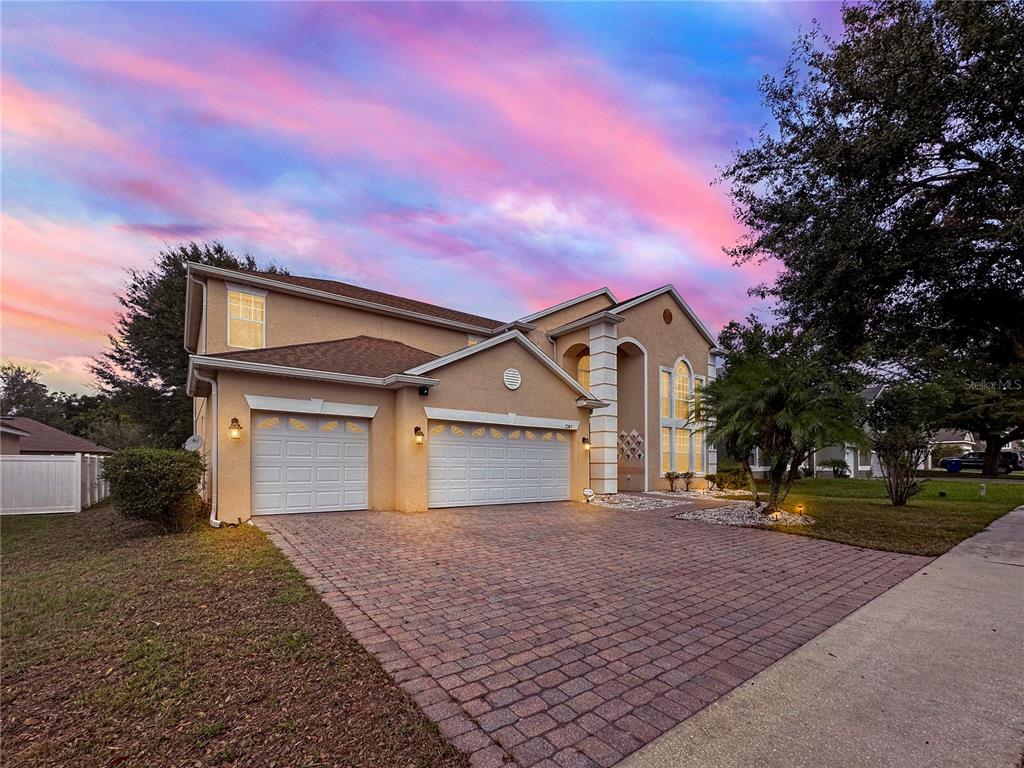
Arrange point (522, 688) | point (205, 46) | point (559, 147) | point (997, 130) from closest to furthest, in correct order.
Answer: point (522, 688) < point (997, 130) < point (205, 46) < point (559, 147)

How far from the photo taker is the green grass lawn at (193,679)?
2.64m

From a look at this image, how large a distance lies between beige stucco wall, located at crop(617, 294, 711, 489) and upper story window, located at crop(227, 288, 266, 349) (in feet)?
36.5

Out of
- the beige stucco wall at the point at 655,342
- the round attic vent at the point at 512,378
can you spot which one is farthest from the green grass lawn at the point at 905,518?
the round attic vent at the point at 512,378

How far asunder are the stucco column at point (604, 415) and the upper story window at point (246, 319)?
395 inches

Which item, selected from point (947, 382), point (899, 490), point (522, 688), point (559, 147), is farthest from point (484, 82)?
point (947, 382)

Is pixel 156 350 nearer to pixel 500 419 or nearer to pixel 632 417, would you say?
pixel 500 419

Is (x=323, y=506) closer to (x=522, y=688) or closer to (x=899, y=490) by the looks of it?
(x=522, y=688)

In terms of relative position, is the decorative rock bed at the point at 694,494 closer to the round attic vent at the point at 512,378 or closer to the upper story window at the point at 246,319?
the round attic vent at the point at 512,378

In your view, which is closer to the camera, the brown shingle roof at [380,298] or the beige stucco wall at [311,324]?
the beige stucco wall at [311,324]

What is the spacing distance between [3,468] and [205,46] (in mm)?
12287

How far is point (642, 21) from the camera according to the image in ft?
28.9

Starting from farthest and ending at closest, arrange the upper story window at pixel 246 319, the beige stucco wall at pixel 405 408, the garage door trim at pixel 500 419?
1. the upper story window at pixel 246 319
2. the garage door trim at pixel 500 419
3. the beige stucco wall at pixel 405 408

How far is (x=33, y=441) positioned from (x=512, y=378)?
77.8 feet

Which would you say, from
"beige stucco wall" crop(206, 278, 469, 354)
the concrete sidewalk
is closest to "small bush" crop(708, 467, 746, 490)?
"beige stucco wall" crop(206, 278, 469, 354)
